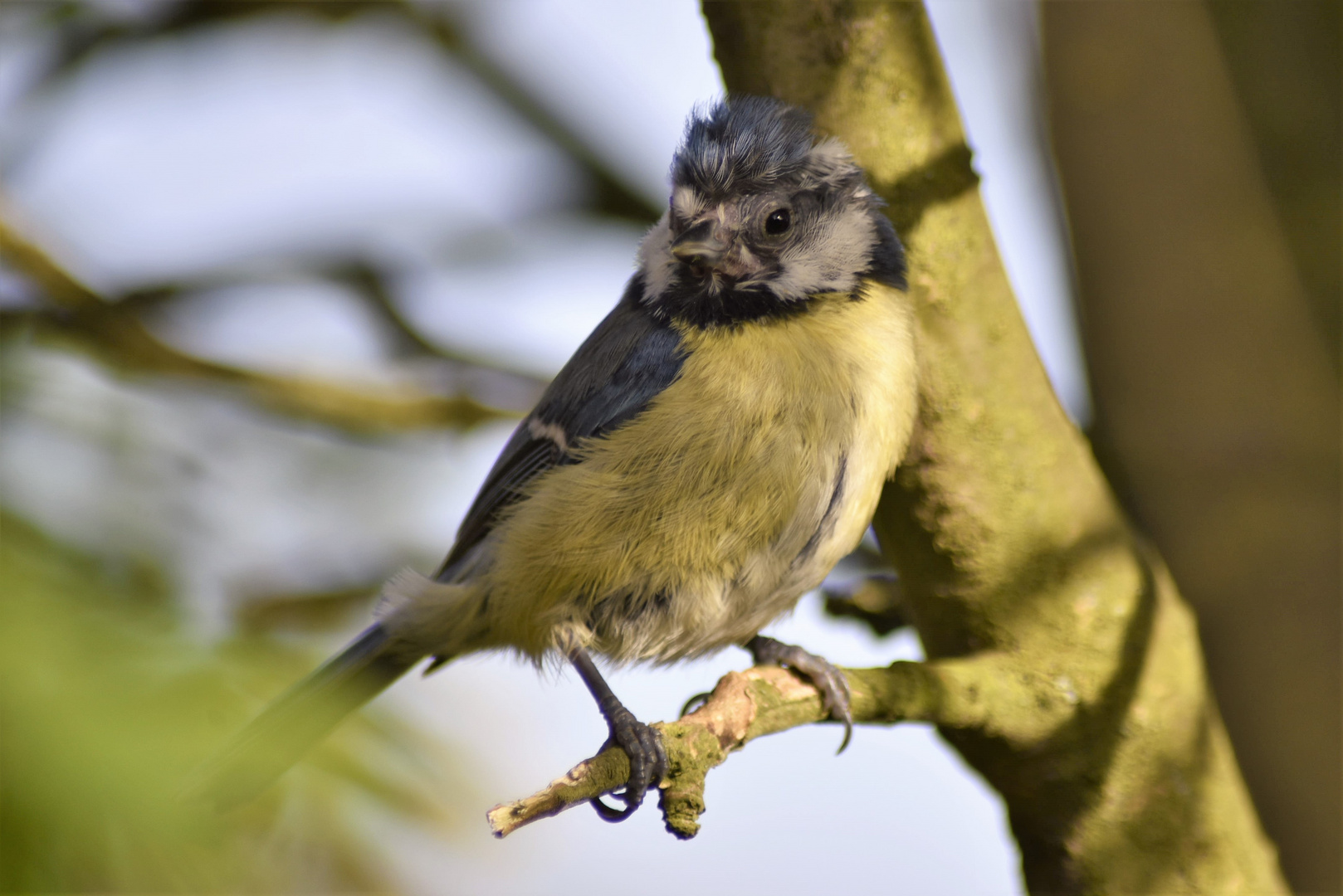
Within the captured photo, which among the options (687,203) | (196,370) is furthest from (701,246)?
(196,370)

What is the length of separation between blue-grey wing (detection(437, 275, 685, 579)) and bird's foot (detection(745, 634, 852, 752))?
1.42ft

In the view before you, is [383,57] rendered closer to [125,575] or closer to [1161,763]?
[125,575]

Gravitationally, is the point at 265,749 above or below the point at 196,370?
below

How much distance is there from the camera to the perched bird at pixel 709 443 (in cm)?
133

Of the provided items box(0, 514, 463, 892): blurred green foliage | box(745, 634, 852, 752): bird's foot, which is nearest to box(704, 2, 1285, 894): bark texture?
box(745, 634, 852, 752): bird's foot

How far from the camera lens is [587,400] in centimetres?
150

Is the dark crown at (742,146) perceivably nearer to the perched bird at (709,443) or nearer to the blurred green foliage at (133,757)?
the perched bird at (709,443)

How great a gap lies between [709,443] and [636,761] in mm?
402

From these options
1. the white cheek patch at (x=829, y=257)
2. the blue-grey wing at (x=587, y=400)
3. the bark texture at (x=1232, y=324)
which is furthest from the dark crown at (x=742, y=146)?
the bark texture at (x=1232, y=324)

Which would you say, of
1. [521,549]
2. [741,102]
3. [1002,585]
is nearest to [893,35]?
[741,102]

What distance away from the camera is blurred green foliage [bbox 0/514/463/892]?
546mm

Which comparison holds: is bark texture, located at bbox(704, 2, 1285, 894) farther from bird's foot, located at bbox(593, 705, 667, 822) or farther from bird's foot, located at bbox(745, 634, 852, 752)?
bird's foot, located at bbox(593, 705, 667, 822)

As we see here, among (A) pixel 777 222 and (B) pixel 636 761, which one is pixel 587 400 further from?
(B) pixel 636 761

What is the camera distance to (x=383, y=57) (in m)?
2.19
